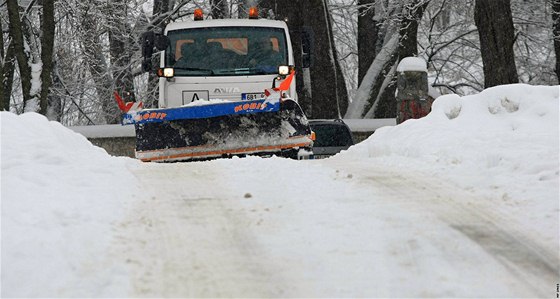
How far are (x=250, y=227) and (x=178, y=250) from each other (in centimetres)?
68

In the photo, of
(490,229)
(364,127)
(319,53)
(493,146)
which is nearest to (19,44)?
(319,53)

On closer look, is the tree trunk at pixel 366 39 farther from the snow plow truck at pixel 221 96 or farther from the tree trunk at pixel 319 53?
the snow plow truck at pixel 221 96

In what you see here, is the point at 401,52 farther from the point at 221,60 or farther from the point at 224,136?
the point at 224,136

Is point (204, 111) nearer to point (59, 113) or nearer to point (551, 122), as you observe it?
point (551, 122)

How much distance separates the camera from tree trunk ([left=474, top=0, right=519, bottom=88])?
50.6 feet

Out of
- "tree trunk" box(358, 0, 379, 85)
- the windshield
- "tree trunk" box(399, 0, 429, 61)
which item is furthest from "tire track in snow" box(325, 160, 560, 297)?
"tree trunk" box(358, 0, 379, 85)

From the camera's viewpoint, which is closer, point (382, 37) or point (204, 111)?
point (204, 111)

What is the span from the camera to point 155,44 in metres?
12.8

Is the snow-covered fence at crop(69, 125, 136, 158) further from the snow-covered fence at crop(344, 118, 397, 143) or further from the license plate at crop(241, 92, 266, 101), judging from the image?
the license plate at crop(241, 92, 266, 101)

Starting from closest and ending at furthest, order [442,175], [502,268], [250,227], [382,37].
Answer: [502,268], [250,227], [442,175], [382,37]

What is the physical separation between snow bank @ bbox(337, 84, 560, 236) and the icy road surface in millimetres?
344

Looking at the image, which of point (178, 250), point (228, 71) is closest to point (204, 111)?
point (228, 71)

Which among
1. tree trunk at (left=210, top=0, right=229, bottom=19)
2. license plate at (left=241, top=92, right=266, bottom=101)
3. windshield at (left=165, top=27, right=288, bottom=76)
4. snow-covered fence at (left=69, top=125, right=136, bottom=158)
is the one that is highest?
tree trunk at (left=210, top=0, right=229, bottom=19)

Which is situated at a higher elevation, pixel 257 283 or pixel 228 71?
pixel 228 71
